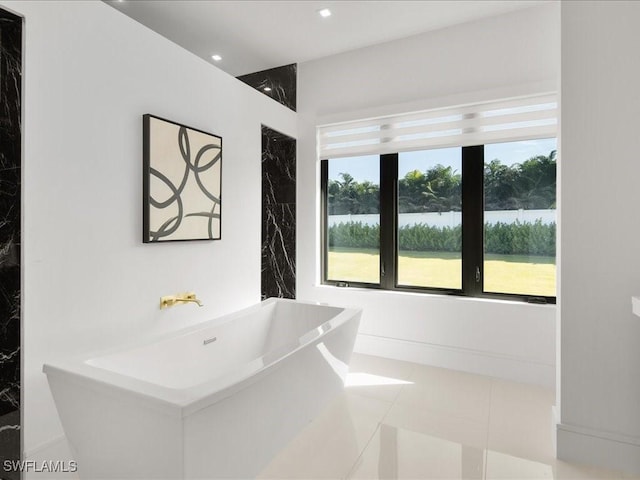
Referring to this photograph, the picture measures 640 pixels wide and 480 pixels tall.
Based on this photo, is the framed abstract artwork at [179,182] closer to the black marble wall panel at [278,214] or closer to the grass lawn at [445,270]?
the black marble wall panel at [278,214]

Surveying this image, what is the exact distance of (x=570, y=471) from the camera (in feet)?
6.35

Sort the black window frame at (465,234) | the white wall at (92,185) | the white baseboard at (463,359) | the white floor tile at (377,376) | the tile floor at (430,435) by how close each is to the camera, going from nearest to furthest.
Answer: the white wall at (92,185)
the tile floor at (430,435)
the white floor tile at (377,376)
the white baseboard at (463,359)
the black window frame at (465,234)

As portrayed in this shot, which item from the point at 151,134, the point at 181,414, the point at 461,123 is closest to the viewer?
the point at 181,414

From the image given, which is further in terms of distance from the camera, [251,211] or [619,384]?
[251,211]

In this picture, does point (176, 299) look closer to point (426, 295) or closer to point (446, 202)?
point (426, 295)

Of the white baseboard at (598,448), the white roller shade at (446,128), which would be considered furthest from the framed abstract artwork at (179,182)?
the white baseboard at (598,448)

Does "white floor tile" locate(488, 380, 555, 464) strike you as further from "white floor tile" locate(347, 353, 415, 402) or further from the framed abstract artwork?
the framed abstract artwork

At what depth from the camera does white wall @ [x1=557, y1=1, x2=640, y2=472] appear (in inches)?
75.7

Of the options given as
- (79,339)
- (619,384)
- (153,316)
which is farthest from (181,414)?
(619,384)

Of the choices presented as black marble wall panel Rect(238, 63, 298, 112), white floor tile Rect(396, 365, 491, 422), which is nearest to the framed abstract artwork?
black marble wall panel Rect(238, 63, 298, 112)

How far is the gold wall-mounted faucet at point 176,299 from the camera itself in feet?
8.28

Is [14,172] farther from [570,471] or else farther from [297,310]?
[570,471]

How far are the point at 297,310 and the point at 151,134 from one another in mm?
1634

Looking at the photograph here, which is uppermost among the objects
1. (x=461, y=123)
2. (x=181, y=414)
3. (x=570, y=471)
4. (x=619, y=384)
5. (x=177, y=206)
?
(x=461, y=123)
